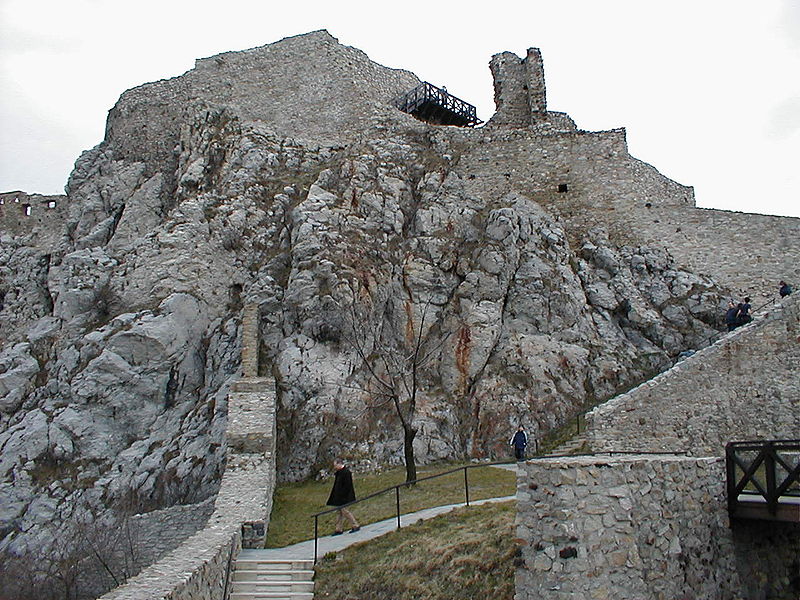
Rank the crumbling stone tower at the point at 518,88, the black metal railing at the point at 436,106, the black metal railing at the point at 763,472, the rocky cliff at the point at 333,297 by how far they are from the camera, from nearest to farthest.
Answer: the black metal railing at the point at 763,472 → the rocky cliff at the point at 333,297 → the crumbling stone tower at the point at 518,88 → the black metal railing at the point at 436,106

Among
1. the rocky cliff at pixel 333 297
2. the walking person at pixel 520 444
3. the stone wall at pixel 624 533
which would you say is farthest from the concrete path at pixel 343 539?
the rocky cliff at pixel 333 297

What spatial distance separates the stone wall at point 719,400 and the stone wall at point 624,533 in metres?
6.82

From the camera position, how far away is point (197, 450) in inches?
760

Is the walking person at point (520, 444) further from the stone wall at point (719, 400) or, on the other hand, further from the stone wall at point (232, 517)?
the stone wall at point (232, 517)

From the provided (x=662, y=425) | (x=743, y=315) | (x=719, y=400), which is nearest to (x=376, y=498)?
(x=662, y=425)

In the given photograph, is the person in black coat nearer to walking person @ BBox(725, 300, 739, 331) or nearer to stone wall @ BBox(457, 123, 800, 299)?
walking person @ BBox(725, 300, 739, 331)

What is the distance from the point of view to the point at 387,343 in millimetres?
21250

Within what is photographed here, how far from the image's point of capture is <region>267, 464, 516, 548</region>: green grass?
1471 cm

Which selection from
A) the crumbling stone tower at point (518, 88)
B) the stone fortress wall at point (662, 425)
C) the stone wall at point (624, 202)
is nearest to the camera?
the stone fortress wall at point (662, 425)

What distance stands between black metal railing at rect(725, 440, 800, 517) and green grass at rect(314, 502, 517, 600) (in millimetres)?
3434

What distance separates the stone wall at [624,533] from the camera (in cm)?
877

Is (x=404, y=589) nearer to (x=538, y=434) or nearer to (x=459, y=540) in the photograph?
(x=459, y=540)

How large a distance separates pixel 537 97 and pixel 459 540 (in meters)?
21.3

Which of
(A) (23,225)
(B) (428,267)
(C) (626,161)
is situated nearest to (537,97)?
(C) (626,161)
